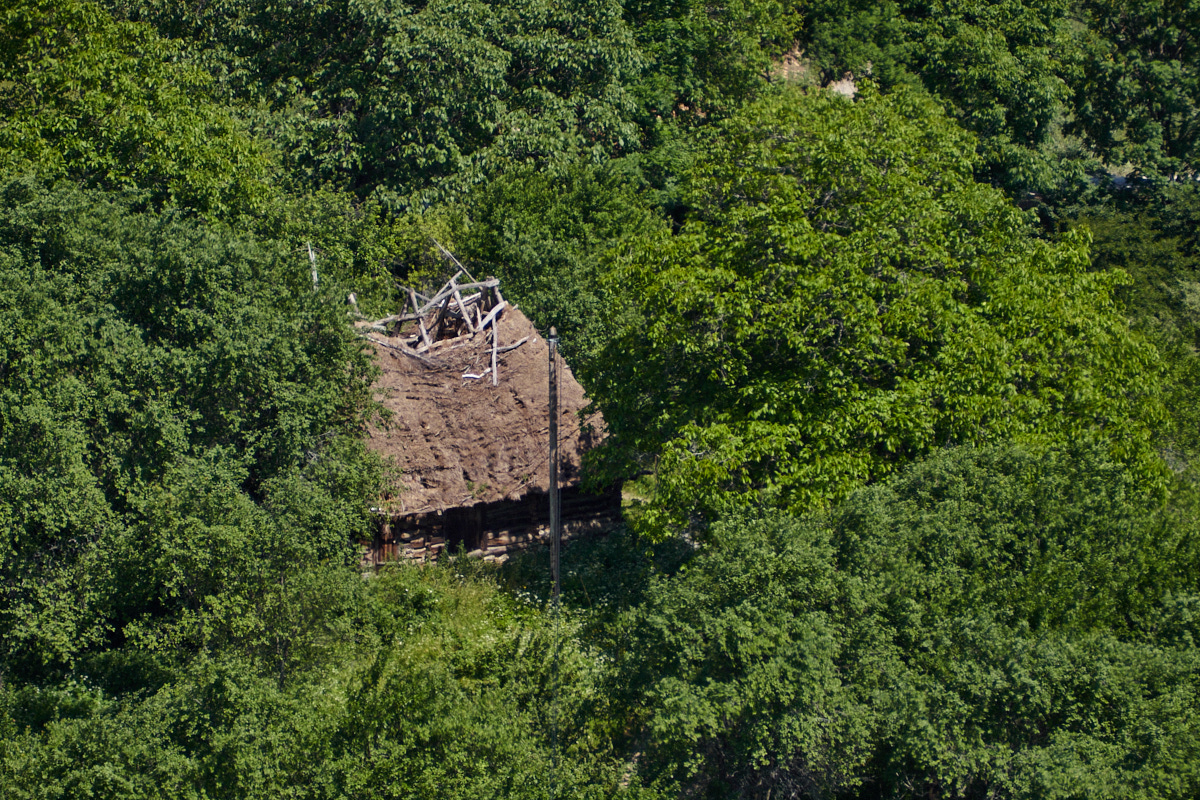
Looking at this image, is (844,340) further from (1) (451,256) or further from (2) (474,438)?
(1) (451,256)

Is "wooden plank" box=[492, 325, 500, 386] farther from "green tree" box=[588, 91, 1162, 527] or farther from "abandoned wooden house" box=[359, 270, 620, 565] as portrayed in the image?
"green tree" box=[588, 91, 1162, 527]

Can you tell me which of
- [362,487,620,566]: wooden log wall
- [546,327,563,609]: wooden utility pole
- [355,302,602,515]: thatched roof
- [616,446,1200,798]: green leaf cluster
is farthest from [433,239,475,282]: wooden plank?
[616,446,1200,798]: green leaf cluster

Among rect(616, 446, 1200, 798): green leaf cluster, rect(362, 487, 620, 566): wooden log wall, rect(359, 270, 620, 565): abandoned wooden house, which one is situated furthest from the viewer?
rect(359, 270, 620, 565): abandoned wooden house

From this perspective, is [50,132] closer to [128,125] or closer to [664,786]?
[128,125]

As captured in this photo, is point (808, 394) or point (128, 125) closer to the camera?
point (808, 394)

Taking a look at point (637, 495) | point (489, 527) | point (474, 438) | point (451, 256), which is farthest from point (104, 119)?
point (637, 495)

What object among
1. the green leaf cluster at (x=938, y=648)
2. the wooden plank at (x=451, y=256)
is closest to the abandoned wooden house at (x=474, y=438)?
the wooden plank at (x=451, y=256)

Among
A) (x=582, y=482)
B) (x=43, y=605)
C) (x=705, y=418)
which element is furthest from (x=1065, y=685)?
(x=43, y=605)
